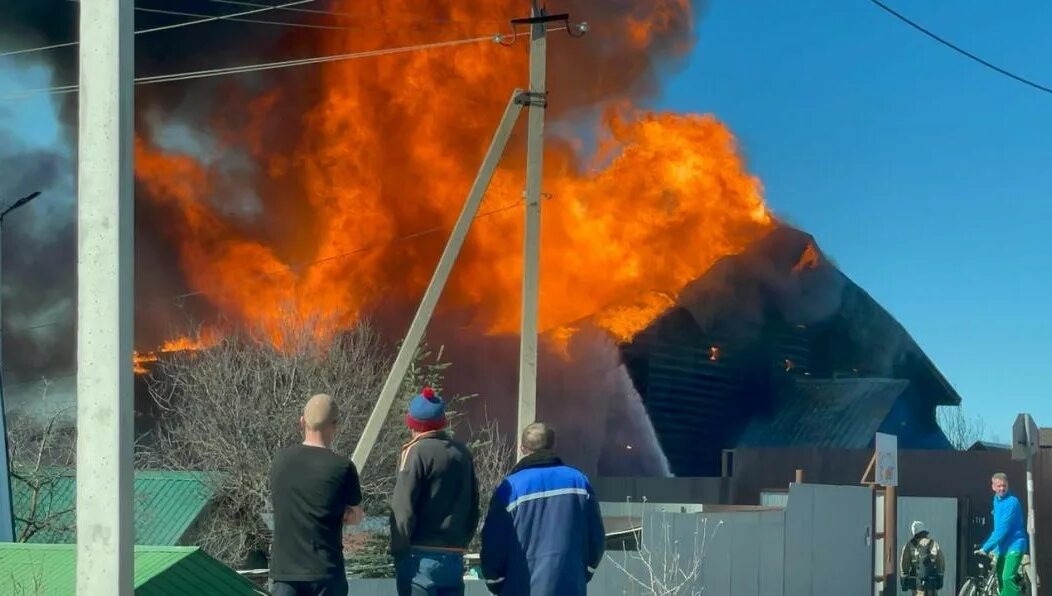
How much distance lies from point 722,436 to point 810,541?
29.3 meters

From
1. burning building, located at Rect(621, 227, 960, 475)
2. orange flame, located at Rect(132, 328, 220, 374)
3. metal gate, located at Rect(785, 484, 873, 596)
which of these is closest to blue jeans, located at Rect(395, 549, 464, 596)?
metal gate, located at Rect(785, 484, 873, 596)

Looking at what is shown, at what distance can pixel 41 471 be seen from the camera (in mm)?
22234

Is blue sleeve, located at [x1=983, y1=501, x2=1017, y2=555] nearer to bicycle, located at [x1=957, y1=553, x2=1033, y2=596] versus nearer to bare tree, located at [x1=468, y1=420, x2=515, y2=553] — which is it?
bicycle, located at [x1=957, y1=553, x2=1033, y2=596]

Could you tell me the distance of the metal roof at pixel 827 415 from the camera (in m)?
40.8

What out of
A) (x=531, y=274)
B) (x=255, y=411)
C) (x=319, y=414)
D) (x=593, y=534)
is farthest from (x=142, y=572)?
(x=255, y=411)

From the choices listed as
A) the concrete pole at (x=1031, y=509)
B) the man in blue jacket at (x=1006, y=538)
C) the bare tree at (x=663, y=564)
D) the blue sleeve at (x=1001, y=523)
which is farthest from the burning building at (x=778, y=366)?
the bare tree at (x=663, y=564)

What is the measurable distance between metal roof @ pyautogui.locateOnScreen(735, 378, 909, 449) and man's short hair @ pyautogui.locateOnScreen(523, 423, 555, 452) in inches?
1371

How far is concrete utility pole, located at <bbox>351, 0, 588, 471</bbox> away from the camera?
1282 cm

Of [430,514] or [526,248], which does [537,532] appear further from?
[526,248]

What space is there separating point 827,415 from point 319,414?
37408 millimetres

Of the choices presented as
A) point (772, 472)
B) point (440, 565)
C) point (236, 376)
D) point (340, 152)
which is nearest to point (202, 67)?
point (340, 152)

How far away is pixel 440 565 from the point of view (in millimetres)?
6332

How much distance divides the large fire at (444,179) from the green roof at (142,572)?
28.2 metres

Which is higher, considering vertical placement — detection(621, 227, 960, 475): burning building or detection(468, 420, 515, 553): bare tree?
detection(621, 227, 960, 475): burning building
